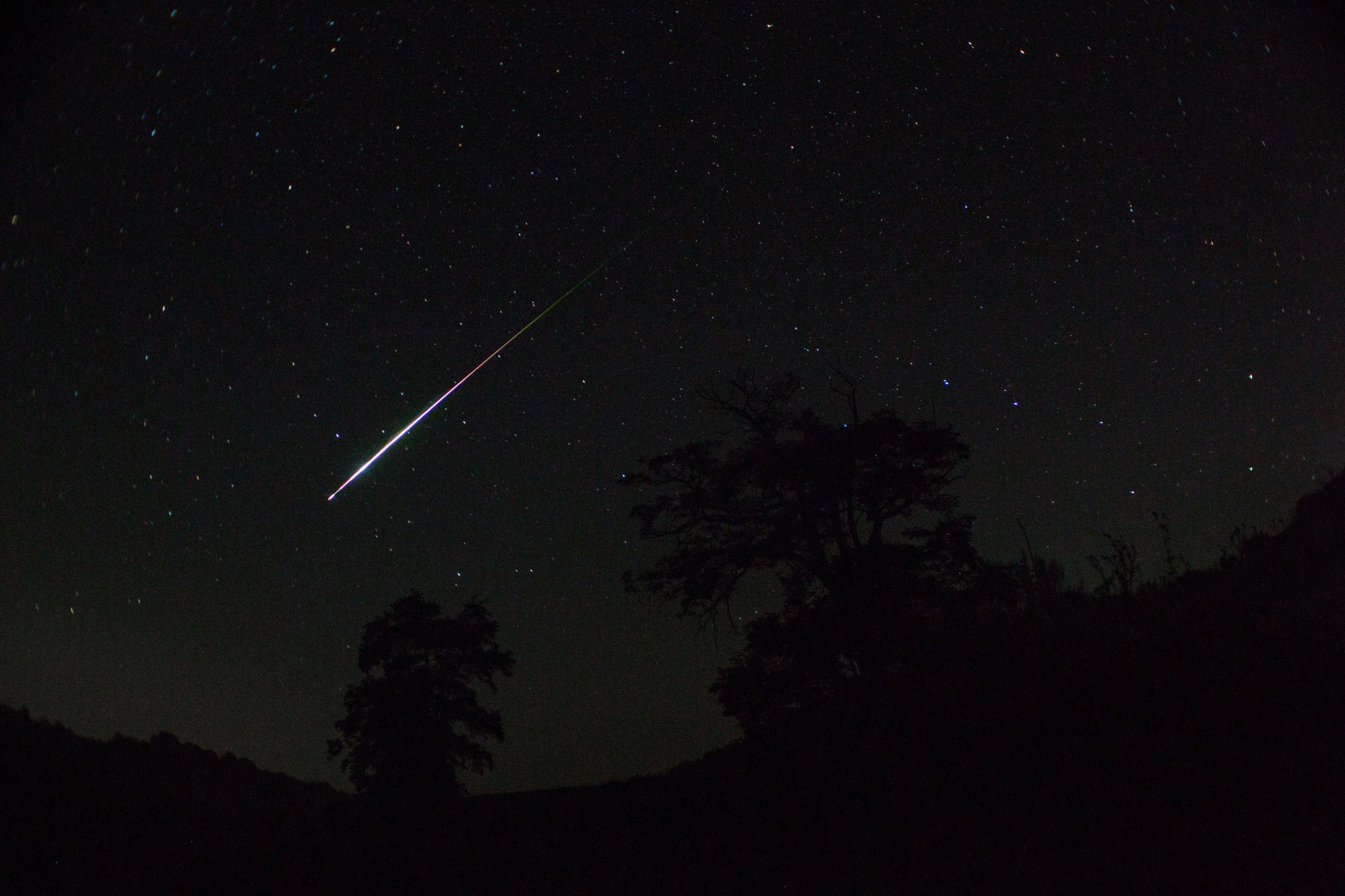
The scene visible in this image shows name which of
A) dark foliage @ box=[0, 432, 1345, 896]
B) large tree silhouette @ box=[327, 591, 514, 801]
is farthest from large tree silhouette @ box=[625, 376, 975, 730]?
large tree silhouette @ box=[327, 591, 514, 801]

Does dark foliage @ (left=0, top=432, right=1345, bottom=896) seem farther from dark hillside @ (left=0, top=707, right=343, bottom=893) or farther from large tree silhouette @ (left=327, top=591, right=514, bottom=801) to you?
large tree silhouette @ (left=327, top=591, right=514, bottom=801)

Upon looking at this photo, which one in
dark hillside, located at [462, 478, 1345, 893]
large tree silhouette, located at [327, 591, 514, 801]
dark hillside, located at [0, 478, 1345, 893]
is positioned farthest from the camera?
large tree silhouette, located at [327, 591, 514, 801]

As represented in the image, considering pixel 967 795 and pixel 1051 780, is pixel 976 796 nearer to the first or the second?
pixel 967 795

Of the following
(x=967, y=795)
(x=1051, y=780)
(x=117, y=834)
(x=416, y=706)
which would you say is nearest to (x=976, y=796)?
(x=967, y=795)

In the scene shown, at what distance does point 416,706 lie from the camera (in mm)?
→ 25047

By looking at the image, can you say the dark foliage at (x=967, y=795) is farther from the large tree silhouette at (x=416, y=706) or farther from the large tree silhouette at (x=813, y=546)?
the large tree silhouette at (x=416, y=706)

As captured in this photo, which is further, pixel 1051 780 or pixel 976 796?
pixel 976 796

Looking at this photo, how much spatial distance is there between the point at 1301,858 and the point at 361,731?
85.6 feet

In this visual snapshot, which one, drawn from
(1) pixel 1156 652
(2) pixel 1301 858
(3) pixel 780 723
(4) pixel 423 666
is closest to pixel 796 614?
(3) pixel 780 723

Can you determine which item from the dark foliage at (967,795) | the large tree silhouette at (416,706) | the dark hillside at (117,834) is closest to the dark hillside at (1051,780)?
the dark foliage at (967,795)

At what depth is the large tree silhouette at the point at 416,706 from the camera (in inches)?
976

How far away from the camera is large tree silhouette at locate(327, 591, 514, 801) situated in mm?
24781

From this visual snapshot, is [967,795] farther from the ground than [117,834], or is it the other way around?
[117,834]

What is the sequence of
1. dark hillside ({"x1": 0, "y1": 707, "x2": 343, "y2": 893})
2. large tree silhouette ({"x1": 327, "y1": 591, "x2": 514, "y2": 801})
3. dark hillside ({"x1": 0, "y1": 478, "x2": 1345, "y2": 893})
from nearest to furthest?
1. dark hillside ({"x1": 0, "y1": 478, "x2": 1345, "y2": 893})
2. dark hillside ({"x1": 0, "y1": 707, "x2": 343, "y2": 893})
3. large tree silhouette ({"x1": 327, "y1": 591, "x2": 514, "y2": 801})
